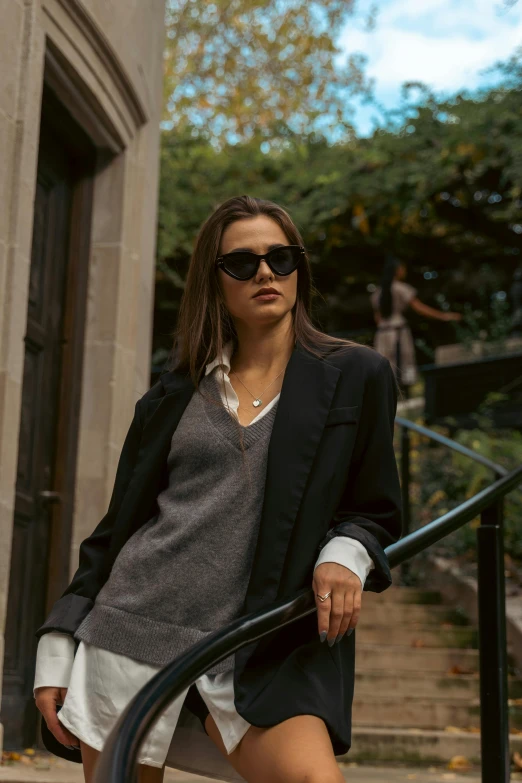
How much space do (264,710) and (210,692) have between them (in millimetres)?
116

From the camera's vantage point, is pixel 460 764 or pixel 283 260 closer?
pixel 283 260

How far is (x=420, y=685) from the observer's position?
513 centimetres

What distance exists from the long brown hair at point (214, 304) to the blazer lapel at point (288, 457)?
91 mm

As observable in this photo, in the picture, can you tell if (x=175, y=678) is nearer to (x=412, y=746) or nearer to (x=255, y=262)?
(x=255, y=262)

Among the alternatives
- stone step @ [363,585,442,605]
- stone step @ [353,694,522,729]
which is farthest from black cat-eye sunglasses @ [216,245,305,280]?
stone step @ [363,585,442,605]

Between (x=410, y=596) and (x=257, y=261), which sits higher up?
(x=257, y=261)

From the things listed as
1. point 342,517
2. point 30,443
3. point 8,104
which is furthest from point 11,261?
point 342,517

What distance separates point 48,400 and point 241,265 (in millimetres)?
3039

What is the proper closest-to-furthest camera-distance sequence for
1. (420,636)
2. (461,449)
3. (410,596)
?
(420,636)
(461,449)
(410,596)

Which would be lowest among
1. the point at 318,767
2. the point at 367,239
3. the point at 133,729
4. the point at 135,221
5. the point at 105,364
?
the point at 318,767

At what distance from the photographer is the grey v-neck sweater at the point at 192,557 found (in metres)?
1.64

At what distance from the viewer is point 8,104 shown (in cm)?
367

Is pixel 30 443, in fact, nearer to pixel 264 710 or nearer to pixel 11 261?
pixel 11 261

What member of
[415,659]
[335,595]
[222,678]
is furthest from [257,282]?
[415,659]
